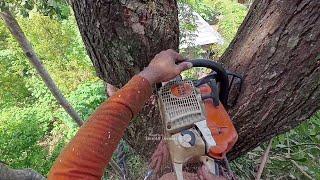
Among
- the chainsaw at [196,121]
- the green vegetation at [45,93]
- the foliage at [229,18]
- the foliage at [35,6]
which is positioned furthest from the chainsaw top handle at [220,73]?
the foliage at [229,18]

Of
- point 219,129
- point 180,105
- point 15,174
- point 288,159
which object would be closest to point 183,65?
point 180,105

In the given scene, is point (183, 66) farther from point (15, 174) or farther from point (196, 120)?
point (15, 174)

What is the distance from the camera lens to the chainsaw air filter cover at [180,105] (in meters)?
1.11

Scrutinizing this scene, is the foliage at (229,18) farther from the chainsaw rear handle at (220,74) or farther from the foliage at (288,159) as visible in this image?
the chainsaw rear handle at (220,74)

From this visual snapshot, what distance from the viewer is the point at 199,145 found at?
42.0 inches

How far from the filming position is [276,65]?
134 cm

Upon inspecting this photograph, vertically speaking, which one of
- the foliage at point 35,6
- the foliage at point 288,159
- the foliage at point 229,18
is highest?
the foliage at point 35,6

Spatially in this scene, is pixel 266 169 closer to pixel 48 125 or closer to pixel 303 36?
pixel 303 36

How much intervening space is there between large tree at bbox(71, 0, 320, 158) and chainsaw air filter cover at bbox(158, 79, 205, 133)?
239 mm

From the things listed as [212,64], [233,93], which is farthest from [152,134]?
[212,64]

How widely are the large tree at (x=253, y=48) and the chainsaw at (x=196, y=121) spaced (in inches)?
7.3

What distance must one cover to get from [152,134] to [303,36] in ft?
2.70

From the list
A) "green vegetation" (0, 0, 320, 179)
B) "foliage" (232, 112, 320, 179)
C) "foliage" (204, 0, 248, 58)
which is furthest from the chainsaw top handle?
"foliage" (204, 0, 248, 58)

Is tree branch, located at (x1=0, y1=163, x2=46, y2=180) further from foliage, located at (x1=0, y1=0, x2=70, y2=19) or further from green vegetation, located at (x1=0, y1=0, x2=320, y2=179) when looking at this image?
green vegetation, located at (x1=0, y1=0, x2=320, y2=179)
